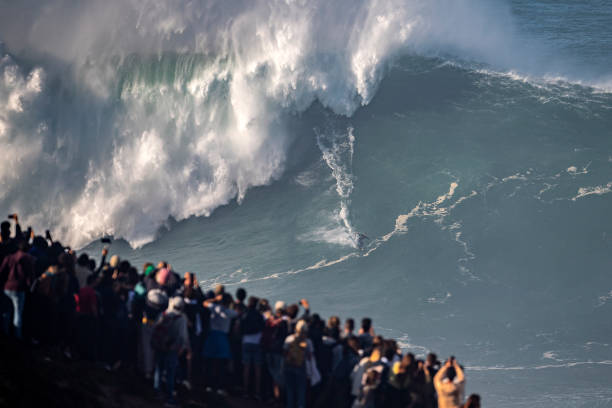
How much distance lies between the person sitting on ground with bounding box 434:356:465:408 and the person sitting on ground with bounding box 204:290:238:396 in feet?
8.65

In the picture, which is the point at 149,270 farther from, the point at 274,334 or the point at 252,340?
the point at 274,334

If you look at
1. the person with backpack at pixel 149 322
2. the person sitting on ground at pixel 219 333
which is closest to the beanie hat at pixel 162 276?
the person with backpack at pixel 149 322

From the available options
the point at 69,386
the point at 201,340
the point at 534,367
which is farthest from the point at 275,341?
the point at 534,367

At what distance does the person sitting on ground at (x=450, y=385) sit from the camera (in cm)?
791

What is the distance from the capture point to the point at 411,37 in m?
25.4

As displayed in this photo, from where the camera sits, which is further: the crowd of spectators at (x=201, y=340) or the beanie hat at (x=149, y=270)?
the beanie hat at (x=149, y=270)

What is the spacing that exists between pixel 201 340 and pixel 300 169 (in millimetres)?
13302

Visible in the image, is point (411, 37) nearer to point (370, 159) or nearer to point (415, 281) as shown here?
point (370, 159)

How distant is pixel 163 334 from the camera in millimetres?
7957

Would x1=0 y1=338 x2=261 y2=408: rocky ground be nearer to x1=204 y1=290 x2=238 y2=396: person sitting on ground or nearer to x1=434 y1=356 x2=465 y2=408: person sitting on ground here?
x1=204 y1=290 x2=238 y2=396: person sitting on ground

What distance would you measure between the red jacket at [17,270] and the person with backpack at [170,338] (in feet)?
5.29

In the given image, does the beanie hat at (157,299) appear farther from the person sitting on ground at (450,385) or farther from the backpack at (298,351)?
the person sitting on ground at (450,385)

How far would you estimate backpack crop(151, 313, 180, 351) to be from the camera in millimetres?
7945

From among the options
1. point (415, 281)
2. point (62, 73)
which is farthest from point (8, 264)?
point (62, 73)
